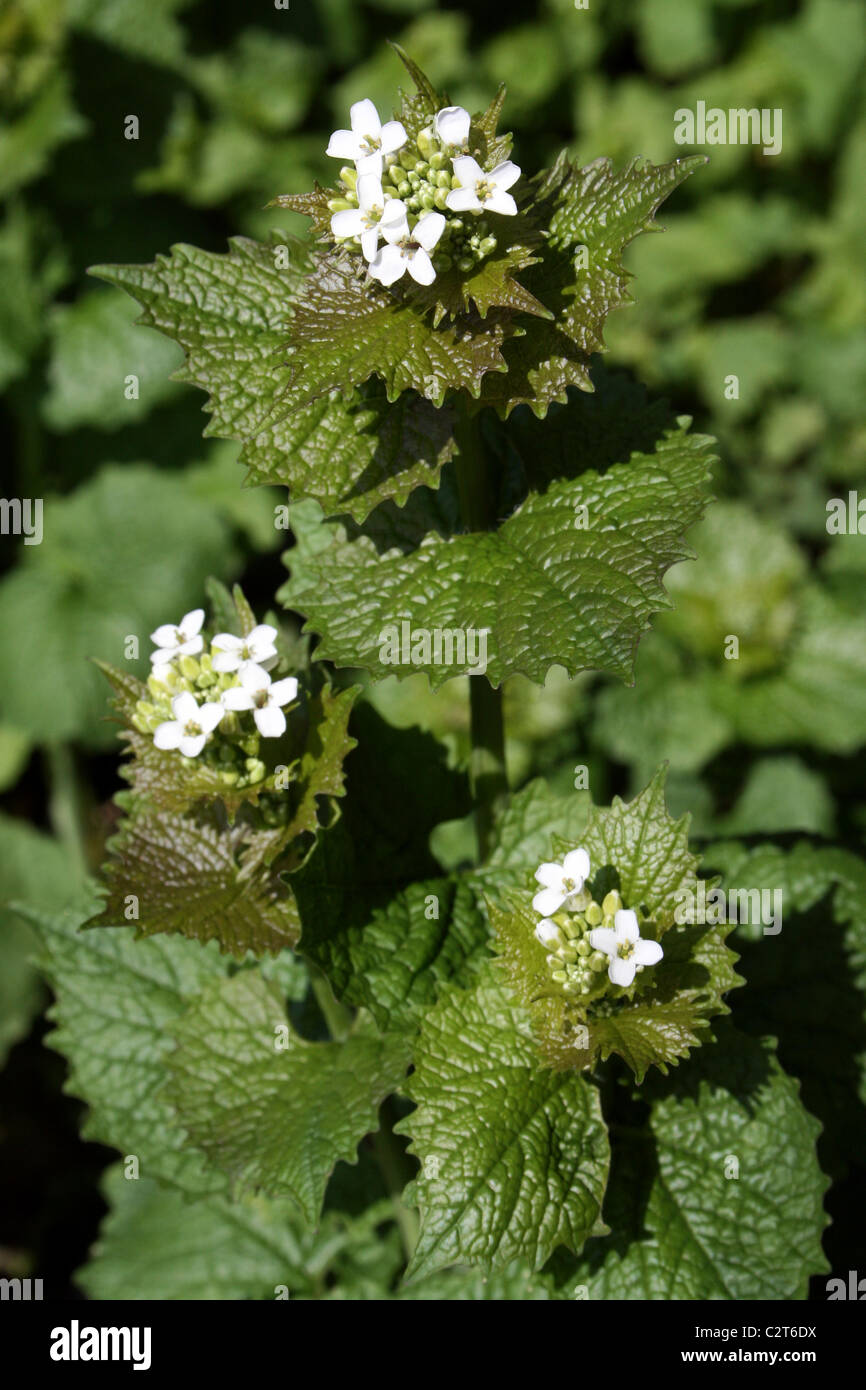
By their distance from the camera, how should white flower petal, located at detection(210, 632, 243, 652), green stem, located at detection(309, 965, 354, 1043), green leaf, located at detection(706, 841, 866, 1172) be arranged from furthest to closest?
green leaf, located at detection(706, 841, 866, 1172)
green stem, located at detection(309, 965, 354, 1043)
white flower petal, located at detection(210, 632, 243, 652)

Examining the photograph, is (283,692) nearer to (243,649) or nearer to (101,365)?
(243,649)

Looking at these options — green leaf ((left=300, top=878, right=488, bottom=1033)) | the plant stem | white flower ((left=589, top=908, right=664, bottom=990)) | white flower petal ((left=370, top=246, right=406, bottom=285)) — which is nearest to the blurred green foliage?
the plant stem

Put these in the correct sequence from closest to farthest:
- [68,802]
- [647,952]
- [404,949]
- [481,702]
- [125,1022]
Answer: [647,952], [404,949], [481,702], [125,1022], [68,802]

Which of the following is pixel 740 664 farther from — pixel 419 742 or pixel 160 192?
pixel 160 192

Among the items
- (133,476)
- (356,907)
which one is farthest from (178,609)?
(356,907)

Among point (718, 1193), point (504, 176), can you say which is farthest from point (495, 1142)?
point (504, 176)

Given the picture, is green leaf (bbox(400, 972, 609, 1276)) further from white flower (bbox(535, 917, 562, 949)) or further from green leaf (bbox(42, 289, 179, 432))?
green leaf (bbox(42, 289, 179, 432))

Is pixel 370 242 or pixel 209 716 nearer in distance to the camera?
pixel 370 242

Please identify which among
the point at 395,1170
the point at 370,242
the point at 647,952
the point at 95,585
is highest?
the point at 95,585
